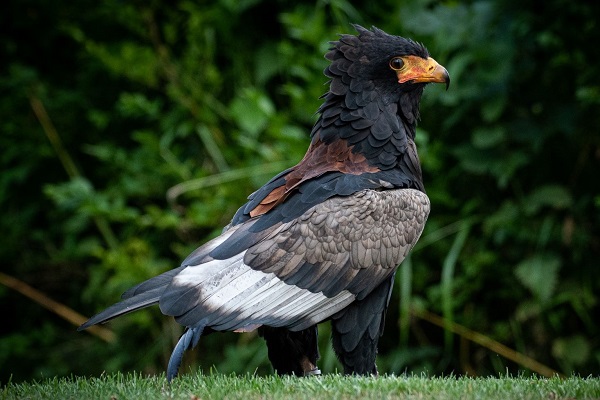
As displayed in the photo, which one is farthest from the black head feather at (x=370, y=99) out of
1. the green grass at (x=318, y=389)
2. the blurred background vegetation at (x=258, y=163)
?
the blurred background vegetation at (x=258, y=163)

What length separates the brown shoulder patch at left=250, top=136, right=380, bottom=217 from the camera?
464cm

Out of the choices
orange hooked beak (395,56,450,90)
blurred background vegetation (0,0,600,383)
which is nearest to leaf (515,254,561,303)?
blurred background vegetation (0,0,600,383)

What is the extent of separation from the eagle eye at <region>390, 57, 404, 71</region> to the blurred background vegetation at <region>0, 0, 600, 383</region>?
2109mm

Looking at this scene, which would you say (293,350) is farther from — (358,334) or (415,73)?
(415,73)

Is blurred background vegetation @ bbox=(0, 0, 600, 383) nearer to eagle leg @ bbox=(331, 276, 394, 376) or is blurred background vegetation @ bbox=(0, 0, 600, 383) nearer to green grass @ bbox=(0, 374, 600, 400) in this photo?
eagle leg @ bbox=(331, 276, 394, 376)

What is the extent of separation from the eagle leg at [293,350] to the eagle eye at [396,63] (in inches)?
56.9

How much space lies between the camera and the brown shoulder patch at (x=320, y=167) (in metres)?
4.64

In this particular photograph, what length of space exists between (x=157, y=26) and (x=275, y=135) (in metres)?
1.93

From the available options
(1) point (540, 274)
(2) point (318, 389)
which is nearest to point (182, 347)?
(2) point (318, 389)

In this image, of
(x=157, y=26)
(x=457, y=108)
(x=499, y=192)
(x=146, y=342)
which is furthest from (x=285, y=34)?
(x=146, y=342)

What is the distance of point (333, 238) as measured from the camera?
173 inches

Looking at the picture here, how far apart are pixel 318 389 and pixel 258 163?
394 cm

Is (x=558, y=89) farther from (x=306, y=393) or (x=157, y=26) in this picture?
(x=306, y=393)

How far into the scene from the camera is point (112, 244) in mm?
8180
